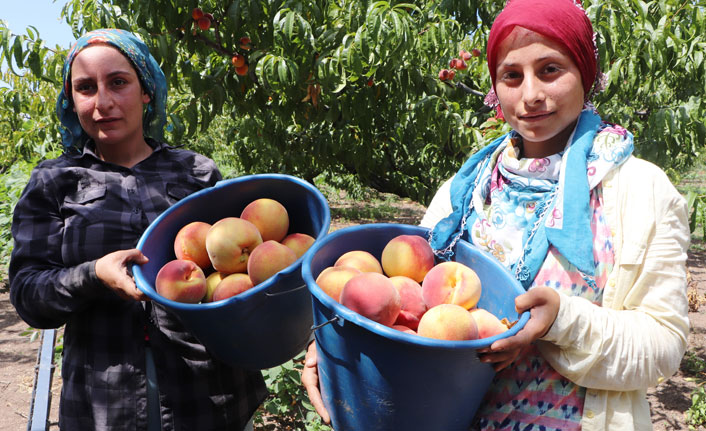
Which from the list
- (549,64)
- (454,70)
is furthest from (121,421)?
(454,70)

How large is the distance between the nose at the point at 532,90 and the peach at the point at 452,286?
327mm

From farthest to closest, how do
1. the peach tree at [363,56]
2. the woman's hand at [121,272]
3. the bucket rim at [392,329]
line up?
the peach tree at [363,56]
the woman's hand at [121,272]
the bucket rim at [392,329]

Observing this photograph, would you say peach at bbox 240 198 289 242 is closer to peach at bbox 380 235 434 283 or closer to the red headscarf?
peach at bbox 380 235 434 283

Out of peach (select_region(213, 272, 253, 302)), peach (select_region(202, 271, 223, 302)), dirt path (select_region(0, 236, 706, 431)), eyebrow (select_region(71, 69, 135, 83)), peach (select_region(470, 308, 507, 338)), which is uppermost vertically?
eyebrow (select_region(71, 69, 135, 83))

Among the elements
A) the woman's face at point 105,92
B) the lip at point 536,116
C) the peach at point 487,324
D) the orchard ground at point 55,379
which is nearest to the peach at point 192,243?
the woman's face at point 105,92

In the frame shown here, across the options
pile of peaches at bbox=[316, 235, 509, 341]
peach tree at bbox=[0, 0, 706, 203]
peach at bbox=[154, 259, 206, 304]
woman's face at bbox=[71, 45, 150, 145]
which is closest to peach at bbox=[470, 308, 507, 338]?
pile of peaches at bbox=[316, 235, 509, 341]

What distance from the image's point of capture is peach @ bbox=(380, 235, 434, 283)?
1.02 m

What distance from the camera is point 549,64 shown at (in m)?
0.95

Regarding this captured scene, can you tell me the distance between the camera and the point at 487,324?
0.88 metres

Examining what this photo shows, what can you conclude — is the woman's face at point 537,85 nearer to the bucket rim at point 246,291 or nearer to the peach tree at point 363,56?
the bucket rim at point 246,291

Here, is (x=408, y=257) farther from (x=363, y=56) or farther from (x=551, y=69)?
(x=363, y=56)

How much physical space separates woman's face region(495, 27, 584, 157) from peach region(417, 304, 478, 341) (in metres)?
0.38

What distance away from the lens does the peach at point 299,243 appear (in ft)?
3.90

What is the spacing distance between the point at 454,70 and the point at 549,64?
2.47 meters
